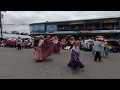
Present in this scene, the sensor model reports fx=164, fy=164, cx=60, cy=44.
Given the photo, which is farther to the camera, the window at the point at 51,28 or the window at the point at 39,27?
the window at the point at 39,27

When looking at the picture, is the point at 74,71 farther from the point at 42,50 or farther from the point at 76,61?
the point at 42,50

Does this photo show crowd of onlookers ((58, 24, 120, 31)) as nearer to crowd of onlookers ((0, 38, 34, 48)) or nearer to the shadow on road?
crowd of onlookers ((0, 38, 34, 48))

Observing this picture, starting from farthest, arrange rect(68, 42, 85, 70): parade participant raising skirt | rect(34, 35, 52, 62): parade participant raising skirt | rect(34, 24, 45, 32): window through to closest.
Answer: rect(34, 24, 45, 32): window → rect(34, 35, 52, 62): parade participant raising skirt → rect(68, 42, 85, 70): parade participant raising skirt

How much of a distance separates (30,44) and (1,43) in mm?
4992

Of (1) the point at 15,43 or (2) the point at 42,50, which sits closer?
(2) the point at 42,50

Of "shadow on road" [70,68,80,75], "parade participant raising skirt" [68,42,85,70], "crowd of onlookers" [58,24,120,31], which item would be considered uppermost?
"crowd of onlookers" [58,24,120,31]

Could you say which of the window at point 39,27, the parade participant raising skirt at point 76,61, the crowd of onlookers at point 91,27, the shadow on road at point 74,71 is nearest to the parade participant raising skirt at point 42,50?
the parade participant raising skirt at point 76,61

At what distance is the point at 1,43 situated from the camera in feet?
72.5

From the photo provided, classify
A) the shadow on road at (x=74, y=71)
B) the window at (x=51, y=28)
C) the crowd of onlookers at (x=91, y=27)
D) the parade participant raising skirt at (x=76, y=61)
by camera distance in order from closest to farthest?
the shadow on road at (x=74, y=71) → the parade participant raising skirt at (x=76, y=61) → the crowd of onlookers at (x=91, y=27) → the window at (x=51, y=28)

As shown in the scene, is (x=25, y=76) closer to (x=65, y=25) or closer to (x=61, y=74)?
(x=61, y=74)

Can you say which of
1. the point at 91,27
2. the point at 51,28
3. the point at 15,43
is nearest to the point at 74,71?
the point at 15,43

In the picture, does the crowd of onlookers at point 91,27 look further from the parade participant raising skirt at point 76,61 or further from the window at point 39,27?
the parade participant raising skirt at point 76,61

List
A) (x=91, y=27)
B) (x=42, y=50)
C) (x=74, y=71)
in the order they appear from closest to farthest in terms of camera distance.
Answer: (x=74, y=71)
(x=42, y=50)
(x=91, y=27)

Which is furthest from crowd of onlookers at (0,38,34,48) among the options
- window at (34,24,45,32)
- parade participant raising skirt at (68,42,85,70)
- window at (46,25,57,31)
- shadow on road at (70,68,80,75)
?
window at (34,24,45,32)
